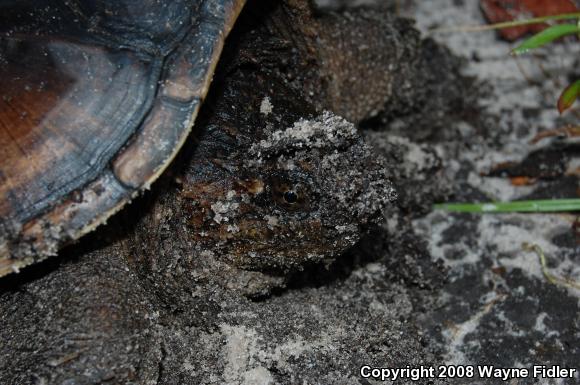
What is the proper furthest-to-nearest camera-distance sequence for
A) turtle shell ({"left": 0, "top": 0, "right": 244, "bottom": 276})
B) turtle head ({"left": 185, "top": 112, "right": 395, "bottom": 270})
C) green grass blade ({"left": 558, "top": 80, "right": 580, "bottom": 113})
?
1. green grass blade ({"left": 558, "top": 80, "right": 580, "bottom": 113})
2. turtle head ({"left": 185, "top": 112, "right": 395, "bottom": 270})
3. turtle shell ({"left": 0, "top": 0, "right": 244, "bottom": 276})

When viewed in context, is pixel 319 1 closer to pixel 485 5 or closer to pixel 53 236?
pixel 485 5

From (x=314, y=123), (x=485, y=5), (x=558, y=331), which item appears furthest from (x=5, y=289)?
(x=485, y=5)

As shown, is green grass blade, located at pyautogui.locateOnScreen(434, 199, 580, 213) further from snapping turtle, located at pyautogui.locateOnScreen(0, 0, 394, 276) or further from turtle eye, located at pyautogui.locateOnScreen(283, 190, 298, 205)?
turtle eye, located at pyautogui.locateOnScreen(283, 190, 298, 205)

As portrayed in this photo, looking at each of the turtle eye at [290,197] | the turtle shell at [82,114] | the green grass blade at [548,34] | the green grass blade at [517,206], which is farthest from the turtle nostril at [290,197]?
the green grass blade at [548,34]

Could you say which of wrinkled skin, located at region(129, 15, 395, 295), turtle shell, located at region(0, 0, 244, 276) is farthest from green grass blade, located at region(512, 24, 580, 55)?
turtle shell, located at region(0, 0, 244, 276)

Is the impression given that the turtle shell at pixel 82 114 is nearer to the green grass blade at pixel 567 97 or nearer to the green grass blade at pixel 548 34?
the green grass blade at pixel 548 34

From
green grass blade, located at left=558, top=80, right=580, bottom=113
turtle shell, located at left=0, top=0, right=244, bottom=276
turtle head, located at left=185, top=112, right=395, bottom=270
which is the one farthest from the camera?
green grass blade, located at left=558, top=80, right=580, bottom=113

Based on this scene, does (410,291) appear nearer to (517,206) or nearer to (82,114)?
(517,206)

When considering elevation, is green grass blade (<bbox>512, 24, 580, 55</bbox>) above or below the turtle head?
above
